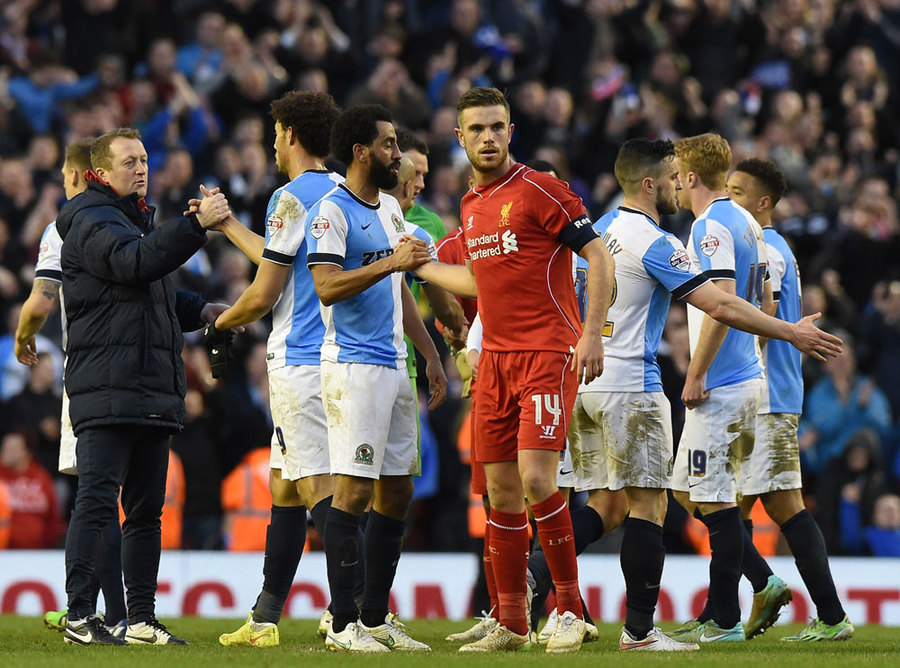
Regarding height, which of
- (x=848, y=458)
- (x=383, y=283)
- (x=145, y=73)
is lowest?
(x=848, y=458)

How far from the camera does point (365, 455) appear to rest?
23.9 feet

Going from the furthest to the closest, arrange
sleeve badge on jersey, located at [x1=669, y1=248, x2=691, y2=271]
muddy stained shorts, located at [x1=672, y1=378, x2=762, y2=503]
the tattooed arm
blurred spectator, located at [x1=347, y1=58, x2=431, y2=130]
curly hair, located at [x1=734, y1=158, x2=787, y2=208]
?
1. blurred spectator, located at [x1=347, y1=58, x2=431, y2=130]
2. curly hair, located at [x1=734, y1=158, x2=787, y2=208]
3. the tattooed arm
4. muddy stained shorts, located at [x1=672, y1=378, x2=762, y2=503]
5. sleeve badge on jersey, located at [x1=669, y1=248, x2=691, y2=271]

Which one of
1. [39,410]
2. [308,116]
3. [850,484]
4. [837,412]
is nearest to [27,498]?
[39,410]

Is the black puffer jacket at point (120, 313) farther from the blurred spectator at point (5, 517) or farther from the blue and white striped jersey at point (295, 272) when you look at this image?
the blurred spectator at point (5, 517)

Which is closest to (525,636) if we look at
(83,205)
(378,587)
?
(378,587)

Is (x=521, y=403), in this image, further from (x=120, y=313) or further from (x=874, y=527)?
(x=874, y=527)

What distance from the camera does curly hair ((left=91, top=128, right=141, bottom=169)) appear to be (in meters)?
7.88

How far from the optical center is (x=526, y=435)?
7105mm

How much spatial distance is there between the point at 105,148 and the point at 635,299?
299 cm

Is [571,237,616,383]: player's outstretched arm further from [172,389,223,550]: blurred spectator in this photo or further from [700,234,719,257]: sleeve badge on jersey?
[172,389,223,550]: blurred spectator

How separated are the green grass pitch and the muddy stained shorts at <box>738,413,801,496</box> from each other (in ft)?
3.05

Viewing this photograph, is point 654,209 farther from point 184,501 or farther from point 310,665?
point 184,501

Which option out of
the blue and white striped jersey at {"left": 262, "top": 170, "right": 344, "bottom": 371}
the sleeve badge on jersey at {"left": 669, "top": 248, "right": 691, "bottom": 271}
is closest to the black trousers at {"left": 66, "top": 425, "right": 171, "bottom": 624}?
the blue and white striped jersey at {"left": 262, "top": 170, "right": 344, "bottom": 371}

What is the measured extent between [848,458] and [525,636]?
7582 mm
